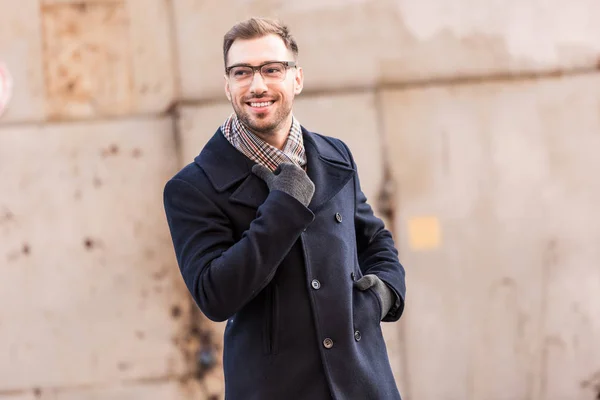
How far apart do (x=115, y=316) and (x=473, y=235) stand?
81.0 inches

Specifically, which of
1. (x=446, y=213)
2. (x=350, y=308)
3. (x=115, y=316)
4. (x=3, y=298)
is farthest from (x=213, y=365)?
(x=350, y=308)

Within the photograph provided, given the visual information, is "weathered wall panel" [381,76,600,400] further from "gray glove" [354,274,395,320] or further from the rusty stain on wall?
"gray glove" [354,274,395,320]

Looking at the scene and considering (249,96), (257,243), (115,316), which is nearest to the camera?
(257,243)

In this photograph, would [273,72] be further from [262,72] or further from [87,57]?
[87,57]

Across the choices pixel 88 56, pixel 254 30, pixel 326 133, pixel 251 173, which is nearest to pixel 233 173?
pixel 251 173

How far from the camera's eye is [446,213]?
5.22 m

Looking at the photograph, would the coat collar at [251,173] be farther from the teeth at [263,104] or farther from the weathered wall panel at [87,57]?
the weathered wall panel at [87,57]

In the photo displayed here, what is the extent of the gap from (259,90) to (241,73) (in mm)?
77

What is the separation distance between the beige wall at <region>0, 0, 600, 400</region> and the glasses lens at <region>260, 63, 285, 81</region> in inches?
102

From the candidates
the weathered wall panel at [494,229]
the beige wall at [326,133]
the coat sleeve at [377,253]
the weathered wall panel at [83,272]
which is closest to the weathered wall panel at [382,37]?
the beige wall at [326,133]

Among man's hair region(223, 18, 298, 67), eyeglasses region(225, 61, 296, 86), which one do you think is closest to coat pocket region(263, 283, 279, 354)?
Result: eyeglasses region(225, 61, 296, 86)

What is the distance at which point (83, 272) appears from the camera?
5.20 m

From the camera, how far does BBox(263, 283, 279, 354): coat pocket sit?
2523mm

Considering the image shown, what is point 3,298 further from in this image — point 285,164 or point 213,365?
point 285,164
